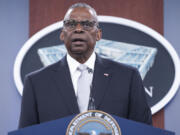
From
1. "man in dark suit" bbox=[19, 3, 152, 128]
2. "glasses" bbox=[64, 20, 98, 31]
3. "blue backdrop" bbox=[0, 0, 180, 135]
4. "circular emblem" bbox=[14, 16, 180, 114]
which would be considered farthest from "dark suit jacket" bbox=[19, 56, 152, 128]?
"blue backdrop" bbox=[0, 0, 180, 135]

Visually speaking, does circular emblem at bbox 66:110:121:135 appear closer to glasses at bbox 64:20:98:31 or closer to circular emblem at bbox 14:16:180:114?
glasses at bbox 64:20:98:31

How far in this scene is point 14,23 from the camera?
329cm

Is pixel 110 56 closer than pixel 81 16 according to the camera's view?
No

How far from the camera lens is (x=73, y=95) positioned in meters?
1.44

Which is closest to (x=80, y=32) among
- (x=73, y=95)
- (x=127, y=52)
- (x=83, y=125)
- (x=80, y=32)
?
(x=80, y=32)

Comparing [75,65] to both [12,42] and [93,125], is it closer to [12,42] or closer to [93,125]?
[93,125]

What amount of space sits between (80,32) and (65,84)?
0.22 metres

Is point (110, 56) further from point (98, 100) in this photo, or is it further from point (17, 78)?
point (98, 100)

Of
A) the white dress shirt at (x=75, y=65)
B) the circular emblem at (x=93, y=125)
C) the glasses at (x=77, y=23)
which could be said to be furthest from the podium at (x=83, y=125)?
the glasses at (x=77, y=23)

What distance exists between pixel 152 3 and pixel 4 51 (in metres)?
1.40

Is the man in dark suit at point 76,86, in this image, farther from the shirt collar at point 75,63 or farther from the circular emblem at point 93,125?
the circular emblem at point 93,125

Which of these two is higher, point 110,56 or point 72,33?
point 72,33

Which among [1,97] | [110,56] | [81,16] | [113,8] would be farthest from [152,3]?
[81,16]

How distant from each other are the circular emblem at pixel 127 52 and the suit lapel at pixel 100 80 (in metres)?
1.60
